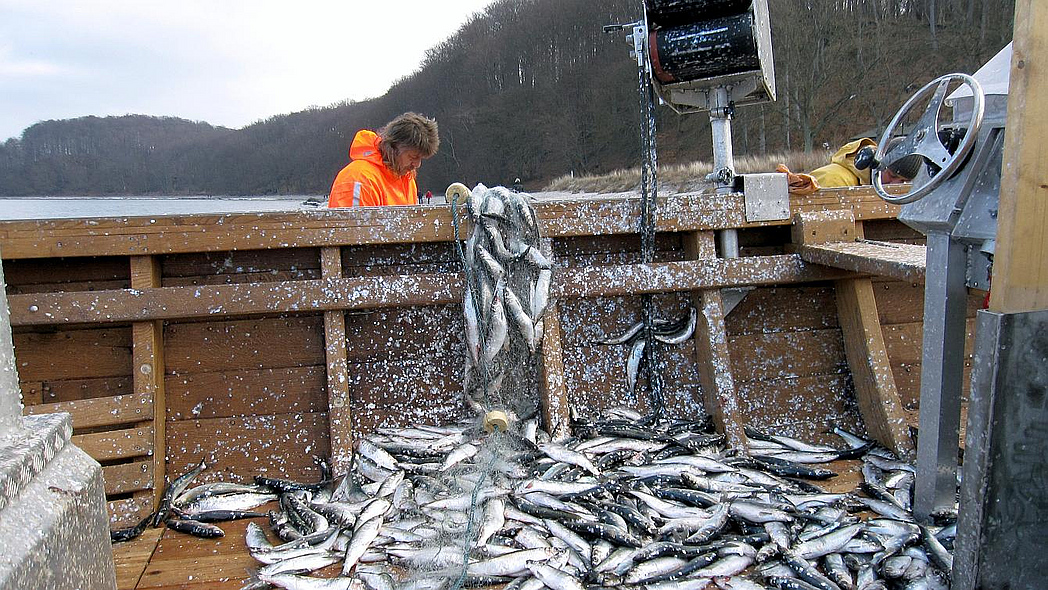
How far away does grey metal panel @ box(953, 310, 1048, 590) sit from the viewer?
212 centimetres

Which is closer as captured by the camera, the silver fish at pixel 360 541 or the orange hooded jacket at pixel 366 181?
the silver fish at pixel 360 541

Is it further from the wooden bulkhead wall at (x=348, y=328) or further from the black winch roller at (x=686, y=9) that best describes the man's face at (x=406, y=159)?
the black winch roller at (x=686, y=9)

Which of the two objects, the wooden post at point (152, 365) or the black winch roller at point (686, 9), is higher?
the black winch roller at point (686, 9)

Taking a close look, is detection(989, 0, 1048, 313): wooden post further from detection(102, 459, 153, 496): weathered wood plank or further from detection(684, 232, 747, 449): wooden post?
detection(102, 459, 153, 496): weathered wood plank

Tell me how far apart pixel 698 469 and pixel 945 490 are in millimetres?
1087

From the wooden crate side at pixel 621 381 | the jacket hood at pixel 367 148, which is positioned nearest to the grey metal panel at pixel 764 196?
the wooden crate side at pixel 621 381

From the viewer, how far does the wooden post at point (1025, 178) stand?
80.1 inches

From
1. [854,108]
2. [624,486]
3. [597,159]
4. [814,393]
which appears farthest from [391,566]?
[597,159]

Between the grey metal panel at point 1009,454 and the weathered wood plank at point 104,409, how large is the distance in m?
3.76

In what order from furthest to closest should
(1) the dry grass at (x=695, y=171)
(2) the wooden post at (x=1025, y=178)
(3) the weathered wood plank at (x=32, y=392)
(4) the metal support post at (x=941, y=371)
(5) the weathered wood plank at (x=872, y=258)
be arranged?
(1) the dry grass at (x=695, y=171), (3) the weathered wood plank at (x=32, y=392), (5) the weathered wood plank at (x=872, y=258), (4) the metal support post at (x=941, y=371), (2) the wooden post at (x=1025, y=178)

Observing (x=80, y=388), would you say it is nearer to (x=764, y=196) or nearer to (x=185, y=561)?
(x=185, y=561)

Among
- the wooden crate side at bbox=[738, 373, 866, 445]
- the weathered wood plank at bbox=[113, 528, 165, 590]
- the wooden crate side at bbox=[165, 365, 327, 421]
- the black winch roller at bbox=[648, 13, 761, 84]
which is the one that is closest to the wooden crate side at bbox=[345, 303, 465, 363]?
Result: the wooden crate side at bbox=[165, 365, 327, 421]

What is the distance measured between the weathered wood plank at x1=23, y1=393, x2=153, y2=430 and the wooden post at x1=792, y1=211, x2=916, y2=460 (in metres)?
3.84

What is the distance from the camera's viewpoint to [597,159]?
6494cm
